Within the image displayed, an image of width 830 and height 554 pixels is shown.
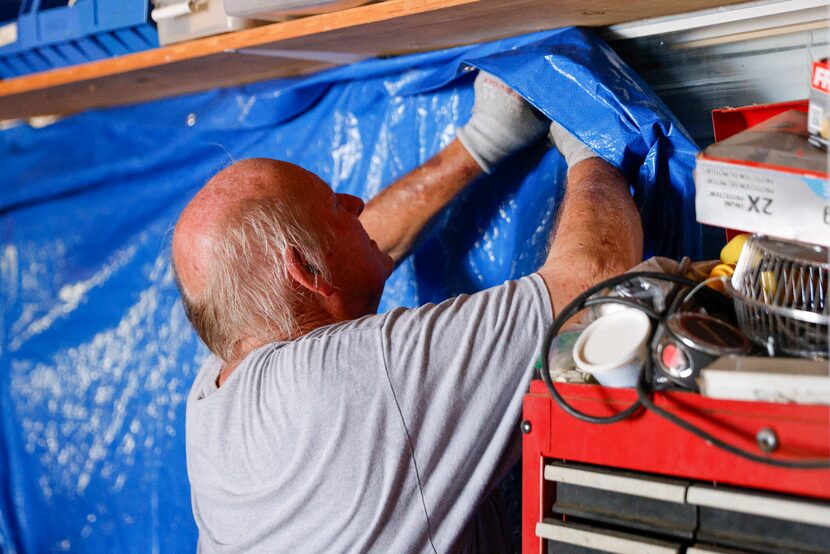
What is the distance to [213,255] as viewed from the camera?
1.12m

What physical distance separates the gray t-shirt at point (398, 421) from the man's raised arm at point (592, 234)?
35mm

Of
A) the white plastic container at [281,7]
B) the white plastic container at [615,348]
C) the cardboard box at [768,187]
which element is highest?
the white plastic container at [281,7]

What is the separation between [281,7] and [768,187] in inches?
33.6

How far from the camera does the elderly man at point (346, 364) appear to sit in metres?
0.91

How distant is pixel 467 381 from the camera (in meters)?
0.90

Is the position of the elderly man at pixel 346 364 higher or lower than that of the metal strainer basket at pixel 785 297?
lower

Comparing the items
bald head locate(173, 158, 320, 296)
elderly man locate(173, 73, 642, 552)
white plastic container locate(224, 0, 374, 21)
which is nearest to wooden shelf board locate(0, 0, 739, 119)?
white plastic container locate(224, 0, 374, 21)

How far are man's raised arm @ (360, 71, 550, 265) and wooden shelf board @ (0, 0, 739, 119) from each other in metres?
0.11

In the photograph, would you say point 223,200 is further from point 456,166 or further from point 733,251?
point 733,251

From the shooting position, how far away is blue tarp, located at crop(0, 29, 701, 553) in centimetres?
112

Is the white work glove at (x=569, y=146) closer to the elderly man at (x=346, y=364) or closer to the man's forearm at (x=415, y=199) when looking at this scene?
the elderly man at (x=346, y=364)

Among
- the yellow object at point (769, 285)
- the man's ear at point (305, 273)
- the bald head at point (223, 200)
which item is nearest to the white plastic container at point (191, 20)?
the bald head at point (223, 200)

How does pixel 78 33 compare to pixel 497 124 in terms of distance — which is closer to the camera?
pixel 497 124

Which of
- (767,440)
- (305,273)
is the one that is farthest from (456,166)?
(767,440)
